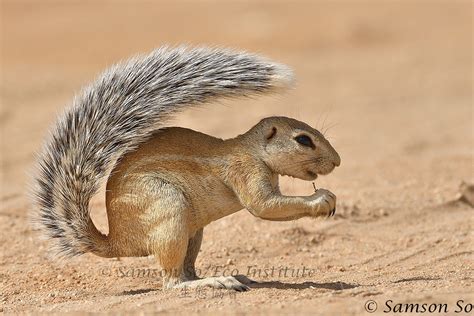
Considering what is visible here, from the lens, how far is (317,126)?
15.1 m

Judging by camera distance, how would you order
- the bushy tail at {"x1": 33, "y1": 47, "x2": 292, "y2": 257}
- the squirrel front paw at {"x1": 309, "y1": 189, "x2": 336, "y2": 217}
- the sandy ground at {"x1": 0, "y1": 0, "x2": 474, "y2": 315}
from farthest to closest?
the sandy ground at {"x1": 0, "y1": 0, "x2": 474, "y2": 315} < the bushy tail at {"x1": 33, "y1": 47, "x2": 292, "y2": 257} < the squirrel front paw at {"x1": 309, "y1": 189, "x2": 336, "y2": 217}

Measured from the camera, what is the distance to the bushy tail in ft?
23.9

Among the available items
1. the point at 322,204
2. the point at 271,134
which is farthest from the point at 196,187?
the point at 322,204

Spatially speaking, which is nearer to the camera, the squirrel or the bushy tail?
the squirrel

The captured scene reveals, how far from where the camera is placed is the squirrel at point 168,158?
23.5 feet

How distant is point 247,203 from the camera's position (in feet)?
23.4

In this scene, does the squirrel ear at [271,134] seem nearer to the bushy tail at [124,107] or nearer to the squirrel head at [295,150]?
the squirrel head at [295,150]

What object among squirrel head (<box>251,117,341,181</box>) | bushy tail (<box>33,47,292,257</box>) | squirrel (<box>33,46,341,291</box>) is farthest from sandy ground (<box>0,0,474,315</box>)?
squirrel head (<box>251,117,341,181</box>)

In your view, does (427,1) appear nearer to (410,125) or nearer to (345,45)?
(345,45)

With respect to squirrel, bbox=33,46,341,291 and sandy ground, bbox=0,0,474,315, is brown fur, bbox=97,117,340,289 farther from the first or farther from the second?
sandy ground, bbox=0,0,474,315

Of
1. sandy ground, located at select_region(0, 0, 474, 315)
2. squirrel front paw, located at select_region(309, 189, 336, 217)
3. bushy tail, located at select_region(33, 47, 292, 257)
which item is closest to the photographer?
squirrel front paw, located at select_region(309, 189, 336, 217)

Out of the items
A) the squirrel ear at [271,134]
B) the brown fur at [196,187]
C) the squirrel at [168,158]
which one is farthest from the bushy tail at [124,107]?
the squirrel ear at [271,134]

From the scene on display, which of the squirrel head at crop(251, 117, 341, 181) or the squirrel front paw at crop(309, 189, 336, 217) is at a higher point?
the squirrel head at crop(251, 117, 341, 181)

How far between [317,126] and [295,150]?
7.82 metres
